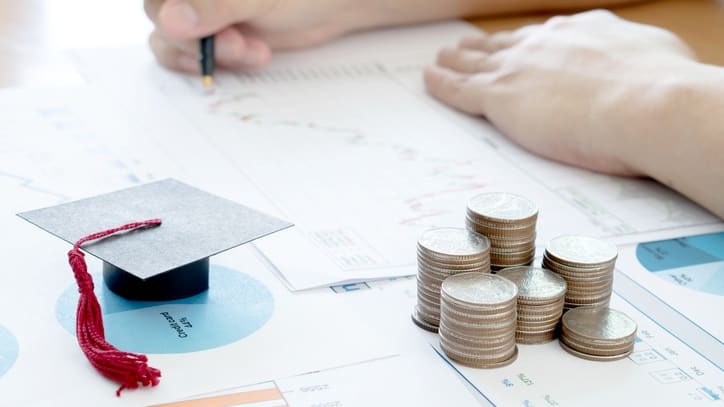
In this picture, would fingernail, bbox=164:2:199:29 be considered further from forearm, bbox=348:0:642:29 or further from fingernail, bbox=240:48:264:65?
forearm, bbox=348:0:642:29

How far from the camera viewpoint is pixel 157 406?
771 millimetres

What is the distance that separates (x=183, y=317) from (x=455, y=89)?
62 centimetres

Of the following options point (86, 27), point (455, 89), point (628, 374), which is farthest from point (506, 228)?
point (86, 27)

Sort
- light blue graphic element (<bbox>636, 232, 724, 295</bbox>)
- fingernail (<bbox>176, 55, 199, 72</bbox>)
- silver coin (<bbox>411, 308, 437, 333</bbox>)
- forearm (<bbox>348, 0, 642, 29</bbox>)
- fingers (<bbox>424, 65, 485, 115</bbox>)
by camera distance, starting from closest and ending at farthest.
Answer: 1. silver coin (<bbox>411, 308, 437, 333</bbox>)
2. light blue graphic element (<bbox>636, 232, 724, 295</bbox>)
3. fingers (<bbox>424, 65, 485, 115</bbox>)
4. fingernail (<bbox>176, 55, 199, 72</bbox>)
5. forearm (<bbox>348, 0, 642, 29</bbox>)

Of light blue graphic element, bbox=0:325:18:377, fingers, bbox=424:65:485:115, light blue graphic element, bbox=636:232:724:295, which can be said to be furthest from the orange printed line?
fingers, bbox=424:65:485:115

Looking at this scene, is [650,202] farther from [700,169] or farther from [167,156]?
[167,156]

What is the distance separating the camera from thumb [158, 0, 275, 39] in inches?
56.5

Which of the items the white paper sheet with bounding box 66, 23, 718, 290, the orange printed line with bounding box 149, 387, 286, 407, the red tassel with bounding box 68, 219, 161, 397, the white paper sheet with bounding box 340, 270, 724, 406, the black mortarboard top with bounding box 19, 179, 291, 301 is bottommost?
the white paper sheet with bounding box 66, 23, 718, 290

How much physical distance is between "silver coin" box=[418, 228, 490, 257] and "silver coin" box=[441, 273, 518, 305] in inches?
0.8

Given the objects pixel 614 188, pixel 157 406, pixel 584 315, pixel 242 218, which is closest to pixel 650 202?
pixel 614 188

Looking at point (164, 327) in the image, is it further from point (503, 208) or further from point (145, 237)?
point (503, 208)

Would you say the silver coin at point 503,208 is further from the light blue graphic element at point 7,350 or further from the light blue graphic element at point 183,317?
the light blue graphic element at point 7,350

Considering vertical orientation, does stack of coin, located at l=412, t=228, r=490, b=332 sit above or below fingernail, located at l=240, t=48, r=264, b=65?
above

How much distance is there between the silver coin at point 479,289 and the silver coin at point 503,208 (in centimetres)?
6
